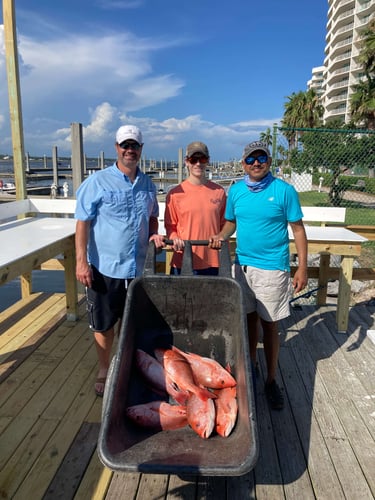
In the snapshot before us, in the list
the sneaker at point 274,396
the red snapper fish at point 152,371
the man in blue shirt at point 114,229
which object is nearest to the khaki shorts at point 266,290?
the sneaker at point 274,396

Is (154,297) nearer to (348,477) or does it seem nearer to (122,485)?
(122,485)

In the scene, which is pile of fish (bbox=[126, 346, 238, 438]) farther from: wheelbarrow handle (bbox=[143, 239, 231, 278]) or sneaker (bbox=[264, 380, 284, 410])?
sneaker (bbox=[264, 380, 284, 410])

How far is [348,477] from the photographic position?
78.7 inches

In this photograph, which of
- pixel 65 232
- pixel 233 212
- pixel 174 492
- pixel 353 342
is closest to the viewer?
pixel 174 492

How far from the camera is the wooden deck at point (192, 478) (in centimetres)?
192

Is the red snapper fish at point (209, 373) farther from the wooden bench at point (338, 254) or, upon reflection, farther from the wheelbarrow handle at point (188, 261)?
the wooden bench at point (338, 254)

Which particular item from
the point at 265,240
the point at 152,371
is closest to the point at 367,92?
A: the point at 265,240

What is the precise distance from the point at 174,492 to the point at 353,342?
2.45 meters

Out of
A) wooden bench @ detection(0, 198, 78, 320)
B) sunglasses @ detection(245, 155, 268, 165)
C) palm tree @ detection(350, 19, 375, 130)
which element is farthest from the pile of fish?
palm tree @ detection(350, 19, 375, 130)

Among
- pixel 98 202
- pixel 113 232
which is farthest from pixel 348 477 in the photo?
pixel 98 202

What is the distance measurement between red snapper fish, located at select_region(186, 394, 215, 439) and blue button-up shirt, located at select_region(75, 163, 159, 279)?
1.07 m

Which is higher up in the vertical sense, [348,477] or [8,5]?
[8,5]

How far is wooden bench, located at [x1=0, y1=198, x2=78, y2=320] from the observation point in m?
2.42

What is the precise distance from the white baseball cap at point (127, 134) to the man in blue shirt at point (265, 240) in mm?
681
